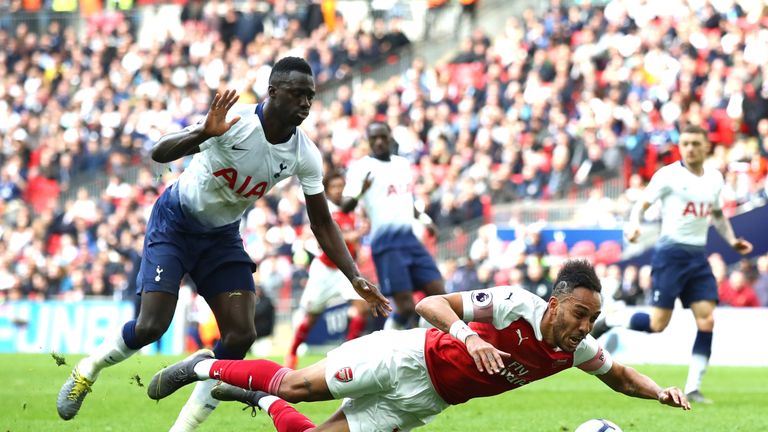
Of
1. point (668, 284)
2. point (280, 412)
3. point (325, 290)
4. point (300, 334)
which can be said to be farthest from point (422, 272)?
point (280, 412)

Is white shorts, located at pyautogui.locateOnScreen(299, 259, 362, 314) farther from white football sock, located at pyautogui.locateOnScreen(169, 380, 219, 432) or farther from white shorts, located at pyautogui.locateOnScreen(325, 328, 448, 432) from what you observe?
white shorts, located at pyautogui.locateOnScreen(325, 328, 448, 432)

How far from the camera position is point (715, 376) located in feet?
54.9

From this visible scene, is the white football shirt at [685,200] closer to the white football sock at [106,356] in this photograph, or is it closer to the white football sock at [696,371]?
the white football sock at [696,371]

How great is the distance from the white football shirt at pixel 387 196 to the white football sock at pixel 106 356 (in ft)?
20.2

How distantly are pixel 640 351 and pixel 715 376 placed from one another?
3.12 meters

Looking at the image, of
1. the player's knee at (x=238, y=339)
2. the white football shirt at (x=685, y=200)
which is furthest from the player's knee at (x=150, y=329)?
the white football shirt at (x=685, y=200)

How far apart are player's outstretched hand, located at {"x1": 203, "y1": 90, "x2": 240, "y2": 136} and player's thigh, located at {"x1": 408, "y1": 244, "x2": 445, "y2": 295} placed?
726cm

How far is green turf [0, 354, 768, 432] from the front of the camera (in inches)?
416

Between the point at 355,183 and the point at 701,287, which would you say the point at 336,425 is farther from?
the point at 355,183

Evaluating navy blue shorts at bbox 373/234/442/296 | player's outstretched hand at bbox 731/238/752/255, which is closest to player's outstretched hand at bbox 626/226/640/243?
player's outstretched hand at bbox 731/238/752/255

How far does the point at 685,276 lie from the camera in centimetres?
1324

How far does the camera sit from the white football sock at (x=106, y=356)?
8.98m

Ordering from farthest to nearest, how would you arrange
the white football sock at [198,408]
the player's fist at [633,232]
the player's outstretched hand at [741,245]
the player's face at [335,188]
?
the player's face at [335,188] → the player's outstretched hand at [741,245] → the player's fist at [633,232] → the white football sock at [198,408]

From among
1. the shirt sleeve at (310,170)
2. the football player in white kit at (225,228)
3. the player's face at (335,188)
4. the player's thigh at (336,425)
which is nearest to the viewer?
the player's thigh at (336,425)
